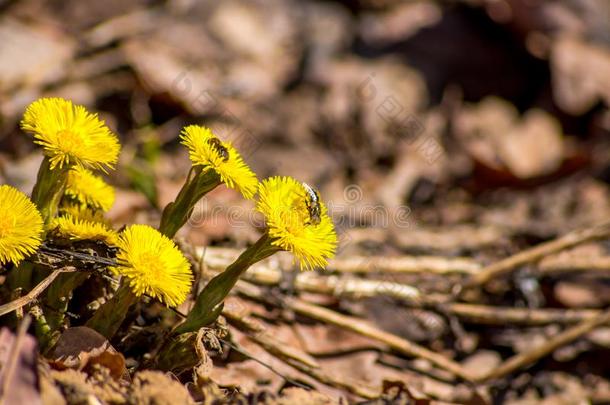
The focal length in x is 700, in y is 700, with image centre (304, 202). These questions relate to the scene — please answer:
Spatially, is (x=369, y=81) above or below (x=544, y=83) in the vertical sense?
above

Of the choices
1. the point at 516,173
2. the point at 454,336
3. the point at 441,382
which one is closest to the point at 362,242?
the point at 454,336

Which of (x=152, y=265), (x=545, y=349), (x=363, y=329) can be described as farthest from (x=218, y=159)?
(x=545, y=349)

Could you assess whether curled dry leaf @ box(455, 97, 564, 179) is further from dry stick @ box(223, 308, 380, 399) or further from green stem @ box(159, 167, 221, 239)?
green stem @ box(159, 167, 221, 239)

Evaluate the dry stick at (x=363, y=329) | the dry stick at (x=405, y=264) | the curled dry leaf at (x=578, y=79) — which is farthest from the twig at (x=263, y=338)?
the curled dry leaf at (x=578, y=79)

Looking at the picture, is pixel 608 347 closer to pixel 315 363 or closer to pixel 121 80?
pixel 315 363

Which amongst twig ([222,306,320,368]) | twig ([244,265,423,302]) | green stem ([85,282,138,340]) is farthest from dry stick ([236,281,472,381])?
green stem ([85,282,138,340])
